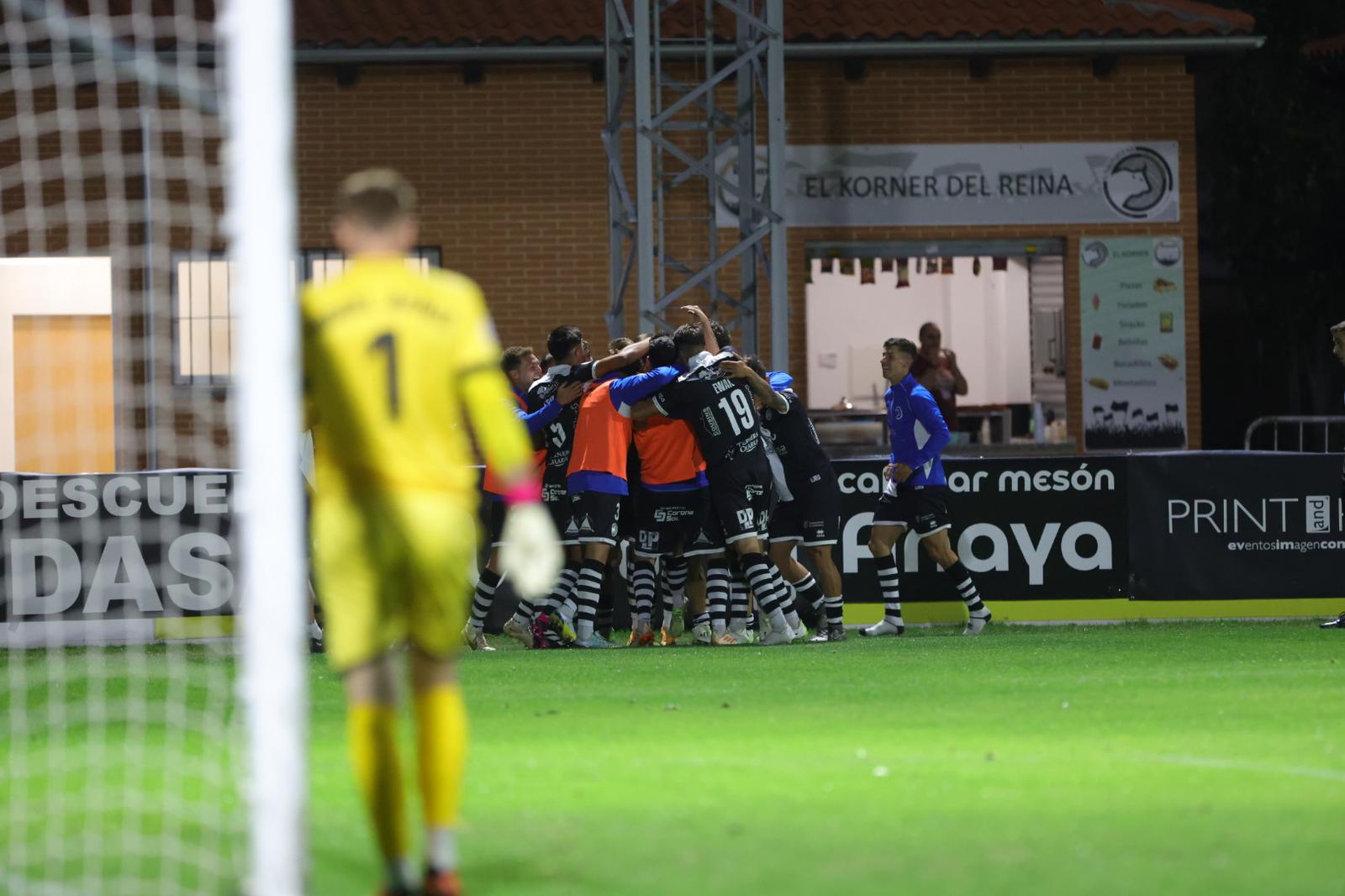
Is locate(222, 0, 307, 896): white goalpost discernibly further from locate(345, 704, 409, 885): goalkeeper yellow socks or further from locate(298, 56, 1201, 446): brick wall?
locate(298, 56, 1201, 446): brick wall

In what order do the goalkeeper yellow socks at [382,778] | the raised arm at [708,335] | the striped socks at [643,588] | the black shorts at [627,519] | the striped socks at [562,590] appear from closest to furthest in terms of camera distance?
the goalkeeper yellow socks at [382,778] < the raised arm at [708,335] < the striped socks at [562,590] < the striped socks at [643,588] < the black shorts at [627,519]

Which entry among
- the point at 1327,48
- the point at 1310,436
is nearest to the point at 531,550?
the point at 1310,436

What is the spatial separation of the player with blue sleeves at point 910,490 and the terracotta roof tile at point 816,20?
7613 mm

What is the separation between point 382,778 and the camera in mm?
4777

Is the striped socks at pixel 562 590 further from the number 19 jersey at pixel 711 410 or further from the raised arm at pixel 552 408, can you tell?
the number 19 jersey at pixel 711 410

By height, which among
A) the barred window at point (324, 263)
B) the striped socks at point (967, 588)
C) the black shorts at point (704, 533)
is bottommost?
the striped socks at point (967, 588)

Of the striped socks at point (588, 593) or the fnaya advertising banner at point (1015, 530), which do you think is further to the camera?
the fnaya advertising banner at point (1015, 530)

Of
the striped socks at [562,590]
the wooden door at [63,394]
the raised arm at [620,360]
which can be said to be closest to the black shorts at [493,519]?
the striped socks at [562,590]

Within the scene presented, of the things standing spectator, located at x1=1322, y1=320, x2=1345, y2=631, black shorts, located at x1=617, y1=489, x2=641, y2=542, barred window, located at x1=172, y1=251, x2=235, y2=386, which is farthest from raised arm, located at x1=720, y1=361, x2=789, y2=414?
barred window, located at x1=172, y1=251, x2=235, y2=386

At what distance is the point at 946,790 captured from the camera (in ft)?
21.5

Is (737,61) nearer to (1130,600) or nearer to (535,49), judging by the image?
(535,49)

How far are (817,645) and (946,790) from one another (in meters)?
6.44

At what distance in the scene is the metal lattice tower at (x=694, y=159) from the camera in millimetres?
16906

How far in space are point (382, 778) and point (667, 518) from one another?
27.4 feet
